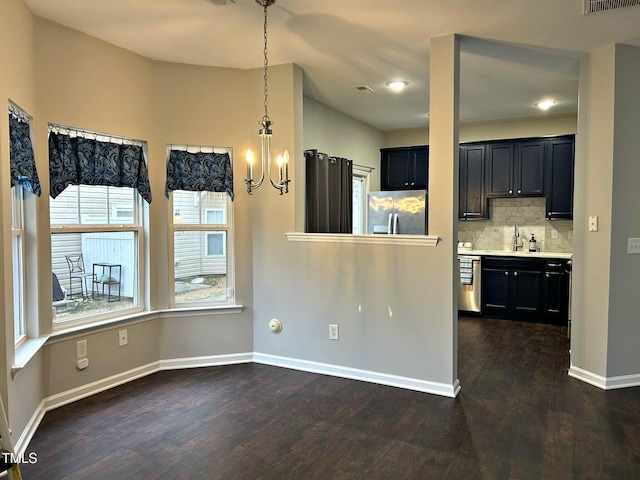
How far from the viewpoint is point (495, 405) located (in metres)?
3.33

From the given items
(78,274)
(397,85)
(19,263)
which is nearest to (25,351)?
(19,263)

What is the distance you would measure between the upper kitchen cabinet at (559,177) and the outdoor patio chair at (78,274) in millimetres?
5262

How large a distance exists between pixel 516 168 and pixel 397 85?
237 cm

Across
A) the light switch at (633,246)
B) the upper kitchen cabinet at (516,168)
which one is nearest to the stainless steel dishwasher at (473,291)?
the upper kitchen cabinet at (516,168)

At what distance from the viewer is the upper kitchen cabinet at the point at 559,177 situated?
5.84 m

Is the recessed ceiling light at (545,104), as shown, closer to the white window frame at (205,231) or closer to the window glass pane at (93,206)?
the white window frame at (205,231)

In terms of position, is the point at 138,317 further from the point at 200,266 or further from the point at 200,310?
the point at 200,266

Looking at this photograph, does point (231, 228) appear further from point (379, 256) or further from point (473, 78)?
point (473, 78)

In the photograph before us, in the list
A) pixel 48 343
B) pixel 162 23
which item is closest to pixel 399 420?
pixel 48 343

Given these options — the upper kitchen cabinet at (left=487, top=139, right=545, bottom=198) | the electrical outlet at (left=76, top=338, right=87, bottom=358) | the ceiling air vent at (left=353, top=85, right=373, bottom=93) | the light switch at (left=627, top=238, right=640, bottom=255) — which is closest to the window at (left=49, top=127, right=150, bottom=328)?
the electrical outlet at (left=76, top=338, right=87, bottom=358)

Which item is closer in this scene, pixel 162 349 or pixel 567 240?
pixel 162 349

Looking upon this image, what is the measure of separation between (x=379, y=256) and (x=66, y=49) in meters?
2.69

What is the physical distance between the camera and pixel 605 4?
111 inches

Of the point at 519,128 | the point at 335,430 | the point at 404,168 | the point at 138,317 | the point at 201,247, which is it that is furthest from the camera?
the point at 404,168
